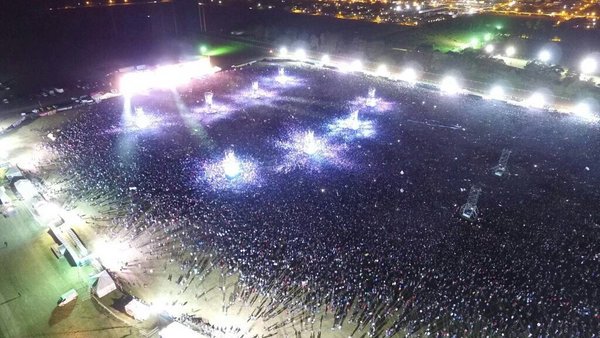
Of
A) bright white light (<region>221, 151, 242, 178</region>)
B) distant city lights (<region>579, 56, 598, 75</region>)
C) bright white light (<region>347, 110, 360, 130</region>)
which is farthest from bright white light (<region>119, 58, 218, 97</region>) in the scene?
distant city lights (<region>579, 56, 598, 75</region>)

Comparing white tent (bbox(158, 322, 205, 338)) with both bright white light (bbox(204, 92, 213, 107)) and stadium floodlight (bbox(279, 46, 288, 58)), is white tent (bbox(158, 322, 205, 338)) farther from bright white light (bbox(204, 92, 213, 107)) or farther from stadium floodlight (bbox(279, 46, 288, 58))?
stadium floodlight (bbox(279, 46, 288, 58))

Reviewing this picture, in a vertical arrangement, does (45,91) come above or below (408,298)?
above

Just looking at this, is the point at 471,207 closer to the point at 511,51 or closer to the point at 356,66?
the point at 356,66

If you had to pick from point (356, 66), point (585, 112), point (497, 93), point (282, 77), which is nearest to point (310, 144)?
point (282, 77)

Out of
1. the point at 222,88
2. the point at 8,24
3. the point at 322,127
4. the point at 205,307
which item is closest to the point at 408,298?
the point at 205,307

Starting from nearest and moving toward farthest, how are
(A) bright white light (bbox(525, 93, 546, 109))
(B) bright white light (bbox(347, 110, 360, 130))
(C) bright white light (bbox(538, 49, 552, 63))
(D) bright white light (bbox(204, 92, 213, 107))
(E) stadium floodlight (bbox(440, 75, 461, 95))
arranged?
(B) bright white light (bbox(347, 110, 360, 130)), (D) bright white light (bbox(204, 92, 213, 107)), (A) bright white light (bbox(525, 93, 546, 109)), (E) stadium floodlight (bbox(440, 75, 461, 95)), (C) bright white light (bbox(538, 49, 552, 63))

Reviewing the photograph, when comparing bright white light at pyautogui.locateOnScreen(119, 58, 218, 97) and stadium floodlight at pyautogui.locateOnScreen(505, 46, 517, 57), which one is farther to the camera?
stadium floodlight at pyautogui.locateOnScreen(505, 46, 517, 57)

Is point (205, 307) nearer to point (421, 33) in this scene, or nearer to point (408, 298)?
point (408, 298)

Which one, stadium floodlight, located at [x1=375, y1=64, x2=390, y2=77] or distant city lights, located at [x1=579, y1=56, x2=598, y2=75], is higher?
distant city lights, located at [x1=579, y1=56, x2=598, y2=75]

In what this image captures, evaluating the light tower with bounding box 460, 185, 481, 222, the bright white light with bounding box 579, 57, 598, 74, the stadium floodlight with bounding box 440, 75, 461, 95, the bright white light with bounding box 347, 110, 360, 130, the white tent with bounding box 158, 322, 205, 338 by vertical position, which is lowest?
the white tent with bounding box 158, 322, 205, 338
